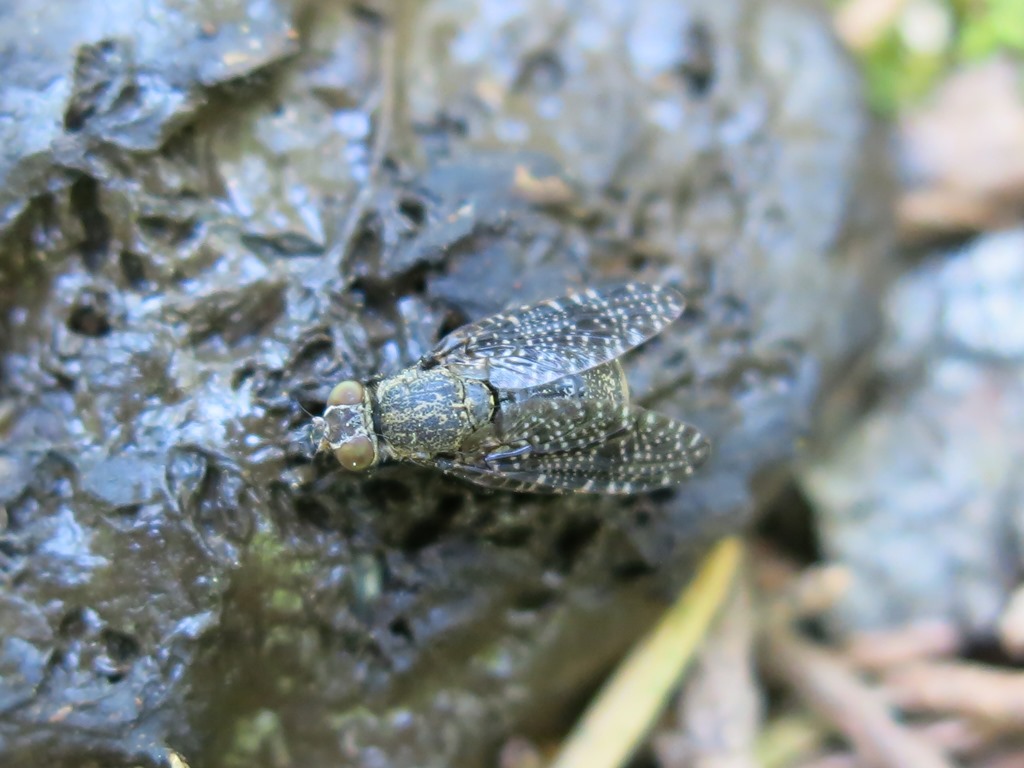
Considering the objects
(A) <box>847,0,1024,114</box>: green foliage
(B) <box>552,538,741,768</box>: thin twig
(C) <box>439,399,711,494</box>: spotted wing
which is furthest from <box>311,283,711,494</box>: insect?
(A) <box>847,0,1024,114</box>: green foliage

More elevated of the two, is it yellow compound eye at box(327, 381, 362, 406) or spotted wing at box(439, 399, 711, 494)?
yellow compound eye at box(327, 381, 362, 406)

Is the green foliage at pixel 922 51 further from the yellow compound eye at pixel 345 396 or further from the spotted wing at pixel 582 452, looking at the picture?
the yellow compound eye at pixel 345 396

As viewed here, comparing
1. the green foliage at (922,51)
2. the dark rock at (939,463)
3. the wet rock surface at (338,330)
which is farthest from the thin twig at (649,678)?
the green foliage at (922,51)

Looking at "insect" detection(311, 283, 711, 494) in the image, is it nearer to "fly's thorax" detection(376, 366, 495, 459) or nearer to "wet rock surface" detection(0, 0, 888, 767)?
"fly's thorax" detection(376, 366, 495, 459)

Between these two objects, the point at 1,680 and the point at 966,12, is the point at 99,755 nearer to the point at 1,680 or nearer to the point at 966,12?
the point at 1,680

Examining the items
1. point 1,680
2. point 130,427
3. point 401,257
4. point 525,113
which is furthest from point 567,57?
point 1,680

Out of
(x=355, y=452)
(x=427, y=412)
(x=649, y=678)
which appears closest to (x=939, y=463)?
(x=649, y=678)

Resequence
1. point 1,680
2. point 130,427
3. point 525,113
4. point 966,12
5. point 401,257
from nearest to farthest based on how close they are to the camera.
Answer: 1. point 1,680
2. point 130,427
3. point 401,257
4. point 525,113
5. point 966,12
